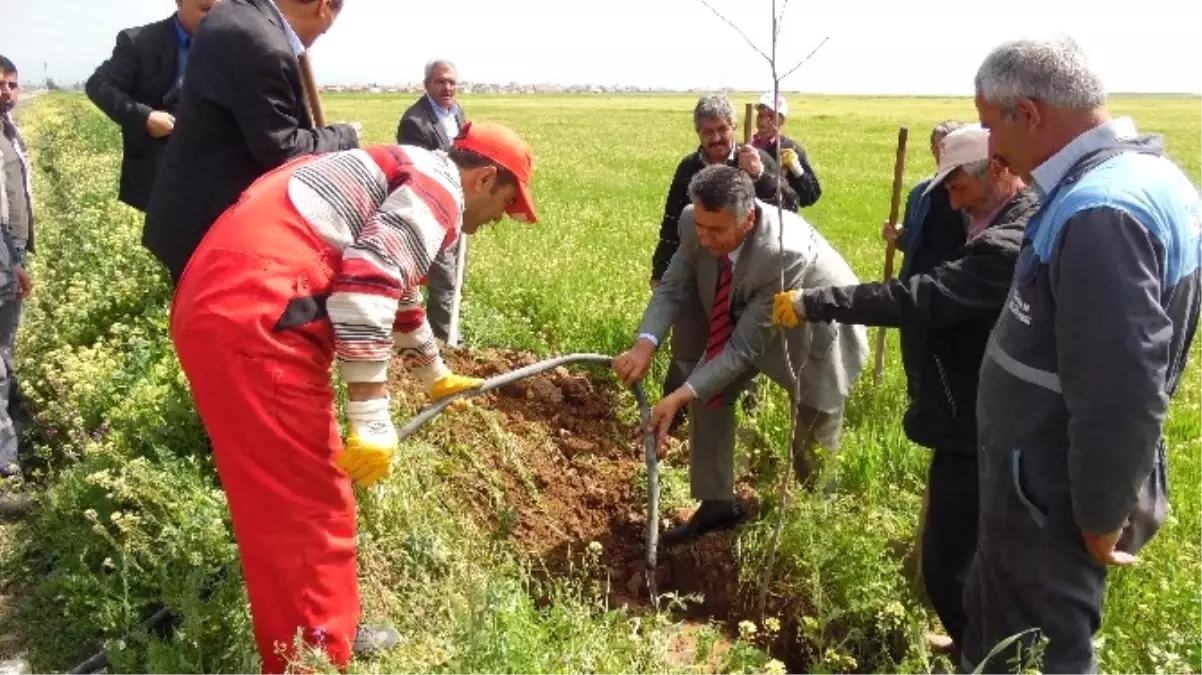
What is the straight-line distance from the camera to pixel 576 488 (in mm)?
4570

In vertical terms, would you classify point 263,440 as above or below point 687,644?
above

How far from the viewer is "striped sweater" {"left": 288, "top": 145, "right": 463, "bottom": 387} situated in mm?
2354

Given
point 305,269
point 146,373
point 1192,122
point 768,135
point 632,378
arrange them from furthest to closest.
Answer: point 1192,122, point 768,135, point 146,373, point 632,378, point 305,269

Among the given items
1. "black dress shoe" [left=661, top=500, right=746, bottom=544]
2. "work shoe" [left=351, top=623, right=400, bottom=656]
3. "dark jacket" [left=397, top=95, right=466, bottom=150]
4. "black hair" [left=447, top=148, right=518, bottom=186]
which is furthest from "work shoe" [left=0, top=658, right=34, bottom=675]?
"dark jacket" [left=397, top=95, right=466, bottom=150]

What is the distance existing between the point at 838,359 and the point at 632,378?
0.95 m

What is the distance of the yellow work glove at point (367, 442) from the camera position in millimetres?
2492

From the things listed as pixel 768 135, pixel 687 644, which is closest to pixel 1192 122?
pixel 768 135

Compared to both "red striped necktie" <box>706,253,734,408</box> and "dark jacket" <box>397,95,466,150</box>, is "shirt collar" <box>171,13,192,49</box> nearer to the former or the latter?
"dark jacket" <box>397,95,466,150</box>

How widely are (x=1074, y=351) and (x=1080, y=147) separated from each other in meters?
0.49

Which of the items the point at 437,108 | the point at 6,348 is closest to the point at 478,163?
the point at 6,348

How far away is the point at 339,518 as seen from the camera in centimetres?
263

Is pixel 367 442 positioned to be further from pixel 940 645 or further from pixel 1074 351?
pixel 940 645

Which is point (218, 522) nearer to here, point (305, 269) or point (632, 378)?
point (305, 269)

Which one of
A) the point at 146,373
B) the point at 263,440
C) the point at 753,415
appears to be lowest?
the point at 753,415
